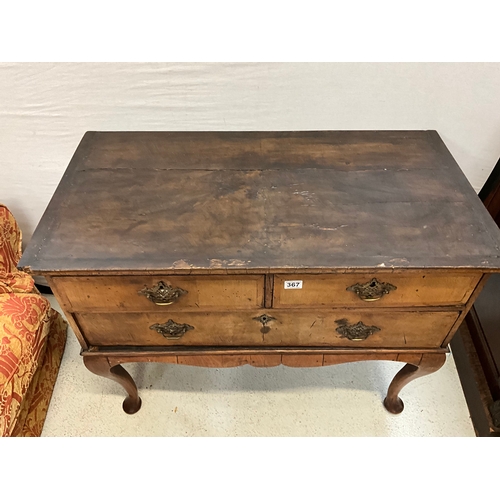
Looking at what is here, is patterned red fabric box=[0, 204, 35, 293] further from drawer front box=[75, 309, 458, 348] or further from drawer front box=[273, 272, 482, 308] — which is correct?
drawer front box=[273, 272, 482, 308]

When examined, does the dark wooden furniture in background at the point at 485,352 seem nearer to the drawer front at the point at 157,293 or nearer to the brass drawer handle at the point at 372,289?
the brass drawer handle at the point at 372,289

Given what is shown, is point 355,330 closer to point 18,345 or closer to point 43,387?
point 18,345

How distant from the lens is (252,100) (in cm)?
129

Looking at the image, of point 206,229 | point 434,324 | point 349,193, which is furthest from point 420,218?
point 206,229

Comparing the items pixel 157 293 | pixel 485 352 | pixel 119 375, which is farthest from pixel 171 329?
pixel 485 352

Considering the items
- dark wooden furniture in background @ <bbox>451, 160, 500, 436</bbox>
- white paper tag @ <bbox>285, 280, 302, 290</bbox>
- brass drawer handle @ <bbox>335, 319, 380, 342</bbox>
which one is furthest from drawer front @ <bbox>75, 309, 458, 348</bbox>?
dark wooden furniture in background @ <bbox>451, 160, 500, 436</bbox>

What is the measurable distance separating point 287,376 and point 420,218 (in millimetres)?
884

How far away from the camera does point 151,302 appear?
100 centimetres

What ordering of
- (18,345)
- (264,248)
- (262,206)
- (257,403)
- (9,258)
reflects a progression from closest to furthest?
(264,248)
(262,206)
(18,345)
(9,258)
(257,403)

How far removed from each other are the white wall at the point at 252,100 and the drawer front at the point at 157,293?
62cm

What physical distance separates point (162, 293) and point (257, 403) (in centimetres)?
79

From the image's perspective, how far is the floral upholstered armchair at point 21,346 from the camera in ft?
4.05
